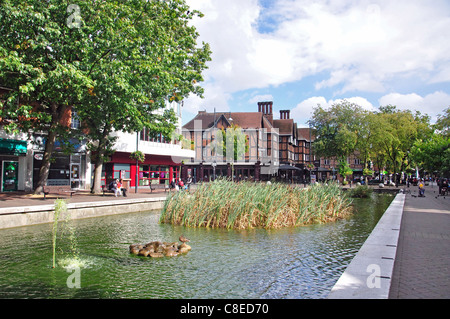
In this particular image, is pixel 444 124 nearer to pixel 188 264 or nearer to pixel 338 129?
pixel 338 129

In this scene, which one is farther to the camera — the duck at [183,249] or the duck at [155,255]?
the duck at [183,249]

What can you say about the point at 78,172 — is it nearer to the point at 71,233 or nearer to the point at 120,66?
the point at 120,66

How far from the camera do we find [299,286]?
20.6 ft

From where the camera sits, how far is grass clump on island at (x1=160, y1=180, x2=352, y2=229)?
1316 centimetres

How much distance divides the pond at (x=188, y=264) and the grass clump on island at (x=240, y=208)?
30.8 inches

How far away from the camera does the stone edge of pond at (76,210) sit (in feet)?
41.3

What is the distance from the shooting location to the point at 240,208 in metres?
13.0

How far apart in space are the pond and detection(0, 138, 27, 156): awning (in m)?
Result: 13.2

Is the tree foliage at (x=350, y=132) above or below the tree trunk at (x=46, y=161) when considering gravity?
above

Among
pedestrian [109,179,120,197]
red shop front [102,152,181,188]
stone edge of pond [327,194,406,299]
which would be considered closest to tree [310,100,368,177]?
red shop front [102,152,181,188]

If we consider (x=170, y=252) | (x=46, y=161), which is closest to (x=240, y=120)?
(x=46, y=161)

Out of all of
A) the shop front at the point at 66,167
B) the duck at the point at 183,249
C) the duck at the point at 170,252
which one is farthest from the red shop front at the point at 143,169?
the duck at the point at 170,252

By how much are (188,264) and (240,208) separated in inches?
210

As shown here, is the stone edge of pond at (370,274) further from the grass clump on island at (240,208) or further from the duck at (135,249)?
the grass clump on island at (240,208)
